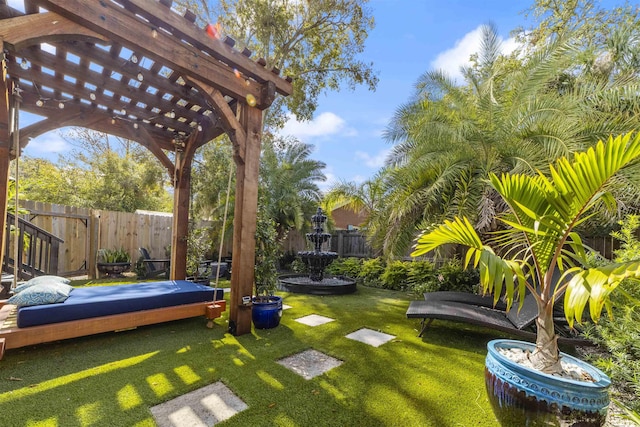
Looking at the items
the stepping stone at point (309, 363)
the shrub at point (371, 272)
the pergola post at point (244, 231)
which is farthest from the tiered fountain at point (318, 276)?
the stepping stone at point (309, 363)

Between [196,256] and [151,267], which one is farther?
[151,267]

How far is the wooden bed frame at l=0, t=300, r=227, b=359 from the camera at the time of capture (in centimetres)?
272

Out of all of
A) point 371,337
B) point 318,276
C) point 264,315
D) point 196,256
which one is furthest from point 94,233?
point 371,337

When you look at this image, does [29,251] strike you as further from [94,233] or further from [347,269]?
[347,269]

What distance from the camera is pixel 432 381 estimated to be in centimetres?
256

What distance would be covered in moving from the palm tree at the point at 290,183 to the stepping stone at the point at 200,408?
6.98 metres

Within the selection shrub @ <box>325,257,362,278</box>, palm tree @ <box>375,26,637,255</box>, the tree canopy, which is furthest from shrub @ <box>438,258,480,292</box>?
the tree canopy

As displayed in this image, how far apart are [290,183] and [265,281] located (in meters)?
6.15

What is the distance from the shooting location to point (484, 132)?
471cm

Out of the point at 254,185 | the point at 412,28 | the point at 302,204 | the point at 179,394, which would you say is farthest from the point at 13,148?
the point at 412,28

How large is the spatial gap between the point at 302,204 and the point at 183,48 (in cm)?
704

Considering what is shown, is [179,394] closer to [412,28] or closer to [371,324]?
[371,324]

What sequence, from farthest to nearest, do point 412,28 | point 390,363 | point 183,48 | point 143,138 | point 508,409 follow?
point 412,28
point 143,138
point 183,48
point 390,363
point 508,409

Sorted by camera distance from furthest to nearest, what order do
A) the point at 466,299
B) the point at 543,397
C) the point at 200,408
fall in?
the point at 466,299, the point at 200,408, the point at 543,397
